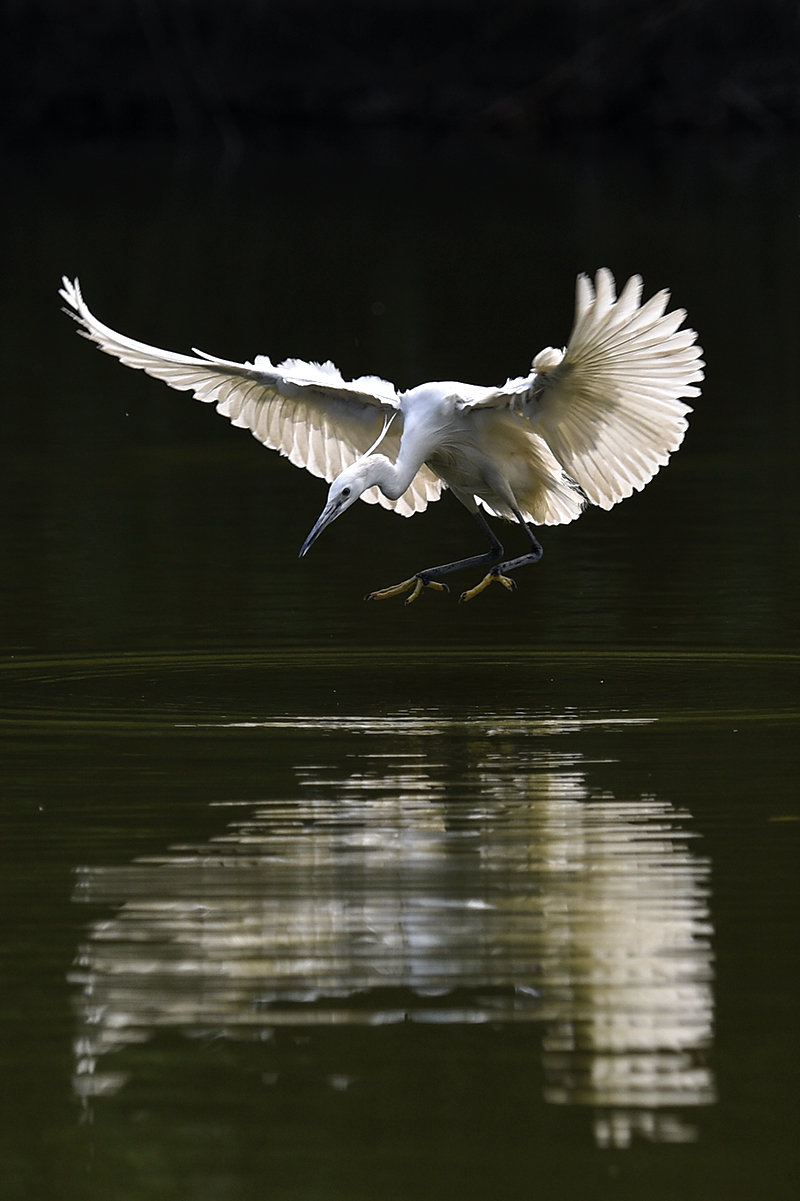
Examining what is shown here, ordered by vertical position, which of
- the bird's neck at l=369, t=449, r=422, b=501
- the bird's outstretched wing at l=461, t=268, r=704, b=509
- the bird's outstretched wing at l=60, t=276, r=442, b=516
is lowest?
the bird's neck at l=369, t=449, r=422, b=501

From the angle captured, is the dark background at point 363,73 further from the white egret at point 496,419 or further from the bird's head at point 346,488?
the bird's head at point 346,488

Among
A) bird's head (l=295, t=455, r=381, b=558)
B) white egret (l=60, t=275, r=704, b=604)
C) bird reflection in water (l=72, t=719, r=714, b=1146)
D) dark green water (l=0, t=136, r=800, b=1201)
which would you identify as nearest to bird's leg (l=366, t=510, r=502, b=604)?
white egret (l=60, t=275, r=704, b=604)

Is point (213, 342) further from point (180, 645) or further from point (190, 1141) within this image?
point (190, 1141)

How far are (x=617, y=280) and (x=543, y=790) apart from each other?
21928mm

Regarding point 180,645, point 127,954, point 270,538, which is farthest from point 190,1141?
point 270,538

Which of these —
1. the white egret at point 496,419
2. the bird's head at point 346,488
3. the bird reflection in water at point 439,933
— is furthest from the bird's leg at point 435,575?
the bird reflection in water at point 439,933

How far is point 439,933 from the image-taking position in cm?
796

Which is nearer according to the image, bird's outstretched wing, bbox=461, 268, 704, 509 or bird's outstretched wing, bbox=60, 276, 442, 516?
bird's outstretched wing, bbox=461, 268, 704, 509

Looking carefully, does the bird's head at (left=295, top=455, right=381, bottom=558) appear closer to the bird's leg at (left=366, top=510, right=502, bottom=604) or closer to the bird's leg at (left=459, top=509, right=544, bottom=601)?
the bird's leg at (left=366, top=510, right=502, bottom=604)

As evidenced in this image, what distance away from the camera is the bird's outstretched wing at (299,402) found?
13.4 metres

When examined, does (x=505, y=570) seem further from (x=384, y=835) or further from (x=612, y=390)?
(x=384, y=835)

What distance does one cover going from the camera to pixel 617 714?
460 inches

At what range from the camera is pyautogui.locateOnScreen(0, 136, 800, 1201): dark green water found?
21.3ft

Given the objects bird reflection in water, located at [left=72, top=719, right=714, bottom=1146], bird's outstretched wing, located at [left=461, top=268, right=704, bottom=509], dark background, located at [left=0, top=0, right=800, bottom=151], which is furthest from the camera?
dark background, located at [left=0, top=0, right=800, bottom=151]
